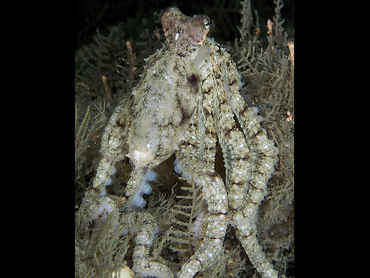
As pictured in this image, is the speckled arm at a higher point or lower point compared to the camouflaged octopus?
lower

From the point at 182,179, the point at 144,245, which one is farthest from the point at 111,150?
the point at 144,245

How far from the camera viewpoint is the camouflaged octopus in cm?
230

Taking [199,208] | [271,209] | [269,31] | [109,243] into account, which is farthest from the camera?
[269,31]

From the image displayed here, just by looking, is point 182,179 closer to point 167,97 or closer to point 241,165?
point 241,165

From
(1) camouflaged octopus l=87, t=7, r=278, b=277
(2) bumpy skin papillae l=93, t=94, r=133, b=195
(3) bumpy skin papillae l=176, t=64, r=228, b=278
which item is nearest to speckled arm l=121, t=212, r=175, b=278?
(1) camouflaged octopus l=87, t=7, r=278, b=277

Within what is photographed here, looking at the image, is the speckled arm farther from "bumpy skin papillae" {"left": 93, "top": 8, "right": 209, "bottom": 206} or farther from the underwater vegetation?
"bumpy skin papillae" {"left": 93, "top": 8, "right": 209, "bottom": 206}

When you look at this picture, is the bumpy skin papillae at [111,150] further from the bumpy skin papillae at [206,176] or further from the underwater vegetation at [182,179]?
the bumpy skin papillae at [206,176]

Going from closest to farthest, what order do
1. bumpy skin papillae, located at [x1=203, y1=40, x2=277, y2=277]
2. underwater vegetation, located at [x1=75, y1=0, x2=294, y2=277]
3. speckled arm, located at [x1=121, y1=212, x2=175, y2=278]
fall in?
speckled arm, located at [x1=121, y1=212, x2=175, y2=278], underwater vegetation, located at [x1=75, y1=0, x2=294, y2=277], bumpy skin papillae, located at [x1=203, y1=40, x2=277, y2=277]

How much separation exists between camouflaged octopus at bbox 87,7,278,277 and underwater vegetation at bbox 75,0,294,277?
7.1 inches
